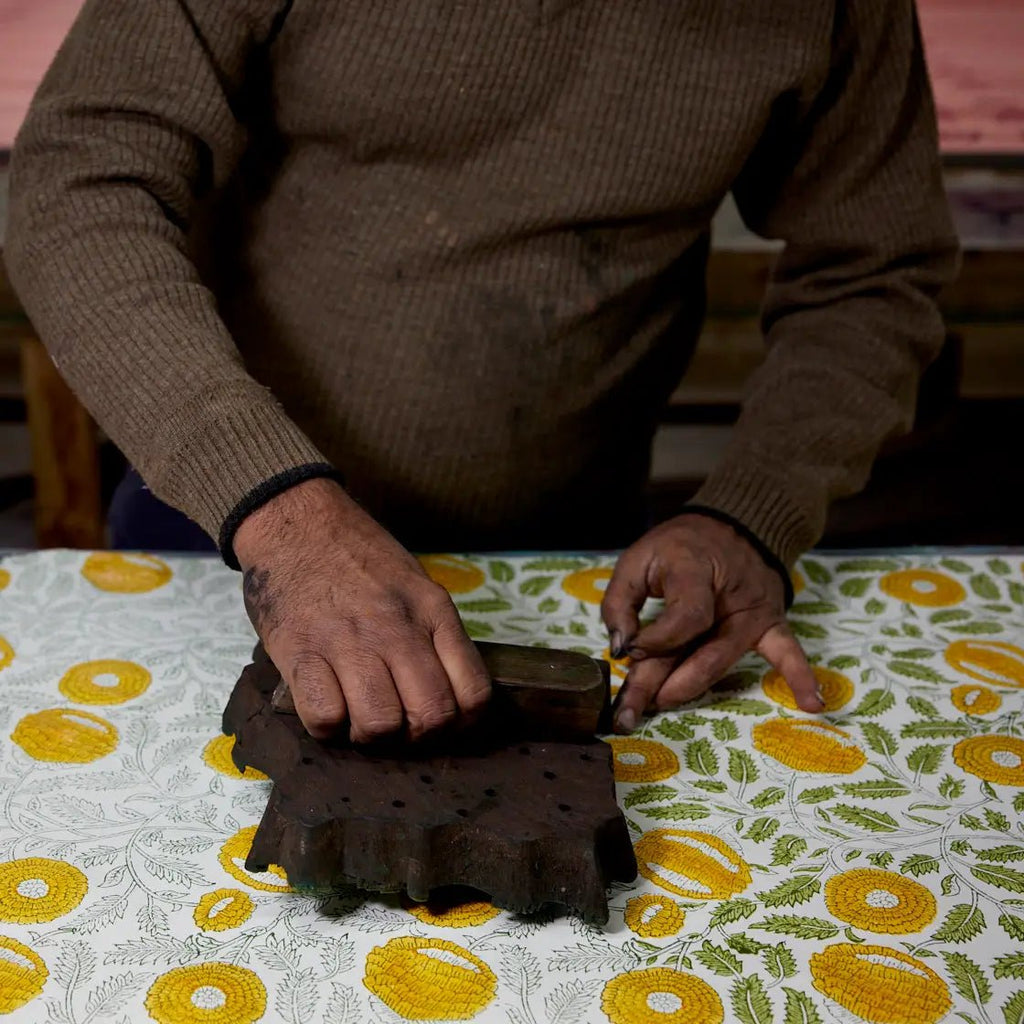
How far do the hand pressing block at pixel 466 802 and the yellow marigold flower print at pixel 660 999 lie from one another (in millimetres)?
44

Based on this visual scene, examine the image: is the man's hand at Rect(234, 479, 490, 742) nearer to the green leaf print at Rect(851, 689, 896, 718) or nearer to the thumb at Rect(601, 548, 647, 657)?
the thumb at Rect(601, 548, 647, 657)

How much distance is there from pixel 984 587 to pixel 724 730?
15.5 inches

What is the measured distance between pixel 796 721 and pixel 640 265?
1.64ft

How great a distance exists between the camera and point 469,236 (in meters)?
1.07

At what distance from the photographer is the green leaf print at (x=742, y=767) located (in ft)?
2.73

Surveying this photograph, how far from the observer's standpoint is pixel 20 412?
87.8 inches

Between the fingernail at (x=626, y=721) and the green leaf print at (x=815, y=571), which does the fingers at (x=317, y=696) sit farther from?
the green leaf print at (x=815, y=571)

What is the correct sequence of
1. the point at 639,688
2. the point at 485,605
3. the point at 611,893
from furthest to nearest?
the point at 485,605 → the point at 639,688 → the point at 611,893

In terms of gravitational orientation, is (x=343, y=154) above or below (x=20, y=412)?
above

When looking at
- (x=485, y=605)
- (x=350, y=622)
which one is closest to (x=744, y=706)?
(x=485, y=605)

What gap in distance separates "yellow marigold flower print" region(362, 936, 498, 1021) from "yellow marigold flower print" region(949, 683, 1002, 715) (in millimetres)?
495

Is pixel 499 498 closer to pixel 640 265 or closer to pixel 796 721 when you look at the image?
pixel 640 265

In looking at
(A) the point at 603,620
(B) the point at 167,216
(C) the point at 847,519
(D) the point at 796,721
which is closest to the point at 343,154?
(B) the point at 167,216

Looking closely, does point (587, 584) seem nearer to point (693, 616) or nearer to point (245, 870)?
point (693, 616)
